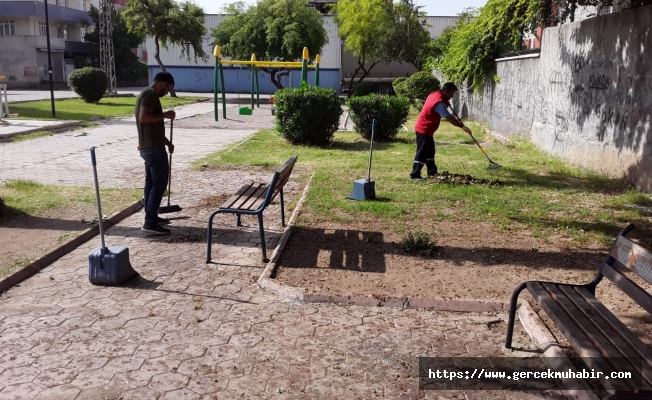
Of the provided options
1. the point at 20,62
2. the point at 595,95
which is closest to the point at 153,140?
the point at 595,95

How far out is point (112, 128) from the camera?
1856 cm

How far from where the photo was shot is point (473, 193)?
880cm

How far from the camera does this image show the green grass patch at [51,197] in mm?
7484

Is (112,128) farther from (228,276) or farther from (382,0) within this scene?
(382,0)

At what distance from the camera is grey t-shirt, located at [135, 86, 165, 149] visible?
20.3 feet

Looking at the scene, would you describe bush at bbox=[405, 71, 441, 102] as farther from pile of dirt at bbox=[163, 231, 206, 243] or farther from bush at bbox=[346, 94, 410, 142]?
pile of dirt at bbox=[163, 231, 206, 243]

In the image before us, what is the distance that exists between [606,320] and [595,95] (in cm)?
842

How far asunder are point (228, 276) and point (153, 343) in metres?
1.40

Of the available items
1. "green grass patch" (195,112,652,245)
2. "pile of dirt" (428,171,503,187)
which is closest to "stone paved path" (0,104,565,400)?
"green grass patch" (195,112,652,245)

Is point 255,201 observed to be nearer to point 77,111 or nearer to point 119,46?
point 77,111

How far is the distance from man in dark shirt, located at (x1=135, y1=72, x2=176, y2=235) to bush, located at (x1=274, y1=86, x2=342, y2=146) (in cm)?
757

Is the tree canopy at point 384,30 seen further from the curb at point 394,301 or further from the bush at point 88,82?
the curb at point 394,301

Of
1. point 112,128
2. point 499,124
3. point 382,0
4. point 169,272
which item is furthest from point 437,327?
point 382,0

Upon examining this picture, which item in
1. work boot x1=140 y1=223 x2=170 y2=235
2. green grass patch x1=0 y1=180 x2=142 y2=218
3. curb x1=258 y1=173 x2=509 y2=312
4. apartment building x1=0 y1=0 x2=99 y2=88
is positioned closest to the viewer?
curb x1=258 y1=173 x2=509 y2=312
